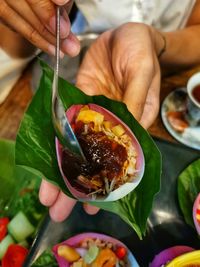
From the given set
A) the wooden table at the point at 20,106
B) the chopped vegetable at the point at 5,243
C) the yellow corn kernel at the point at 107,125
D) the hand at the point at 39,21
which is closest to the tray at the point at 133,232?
the chopped vegetable at the point at 5,243

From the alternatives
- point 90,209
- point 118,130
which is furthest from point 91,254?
point 118,130

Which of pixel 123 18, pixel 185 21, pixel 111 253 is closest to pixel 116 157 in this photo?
pixel 111 253

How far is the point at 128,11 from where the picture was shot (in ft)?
4.33

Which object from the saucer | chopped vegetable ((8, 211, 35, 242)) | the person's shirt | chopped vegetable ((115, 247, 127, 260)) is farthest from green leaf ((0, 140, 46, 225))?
the person's shirt

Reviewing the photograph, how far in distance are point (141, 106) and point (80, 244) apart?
0.39 meters

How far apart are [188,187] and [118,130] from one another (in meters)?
0.41

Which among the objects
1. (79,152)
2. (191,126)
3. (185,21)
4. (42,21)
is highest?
(42,21)

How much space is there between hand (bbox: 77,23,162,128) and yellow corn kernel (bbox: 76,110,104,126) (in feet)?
0.59

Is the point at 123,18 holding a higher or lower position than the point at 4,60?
lower

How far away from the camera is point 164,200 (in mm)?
1080

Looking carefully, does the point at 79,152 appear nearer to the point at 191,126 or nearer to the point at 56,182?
the point at 56,182

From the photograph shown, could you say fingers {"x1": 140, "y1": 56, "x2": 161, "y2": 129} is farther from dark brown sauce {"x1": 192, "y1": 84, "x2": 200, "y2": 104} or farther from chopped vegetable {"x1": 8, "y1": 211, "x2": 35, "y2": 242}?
chopped vegetable {"x1": 8, "y1": 211, "x2": 35, "y2": 242}

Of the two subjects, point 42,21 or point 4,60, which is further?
point 4,60

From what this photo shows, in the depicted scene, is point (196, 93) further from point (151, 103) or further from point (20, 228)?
point (20, 228)
